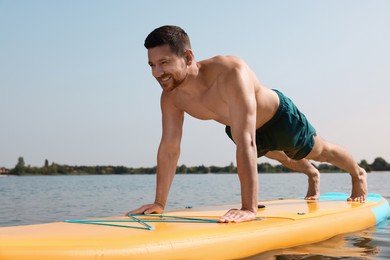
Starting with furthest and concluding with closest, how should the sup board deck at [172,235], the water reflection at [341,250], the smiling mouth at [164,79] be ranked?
the smiling mouth at [164,79] < the water reflection at [341,250] < the sup board deck at [172,235]

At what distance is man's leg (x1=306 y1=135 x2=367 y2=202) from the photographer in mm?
5445

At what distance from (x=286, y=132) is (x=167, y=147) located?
122cm

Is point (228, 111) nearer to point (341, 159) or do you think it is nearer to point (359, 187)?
point (341, 159)

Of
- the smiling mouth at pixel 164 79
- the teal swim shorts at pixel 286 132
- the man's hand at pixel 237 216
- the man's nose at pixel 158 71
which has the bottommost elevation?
the man's hand at pixel 237 216

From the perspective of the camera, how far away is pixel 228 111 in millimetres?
4316

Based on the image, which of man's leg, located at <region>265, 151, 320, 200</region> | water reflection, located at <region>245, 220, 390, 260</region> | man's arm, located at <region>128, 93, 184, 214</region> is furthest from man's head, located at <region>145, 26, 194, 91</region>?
man's leg, located at <region>265, 151, 320, 200</region>

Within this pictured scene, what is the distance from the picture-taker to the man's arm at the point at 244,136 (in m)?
3.72

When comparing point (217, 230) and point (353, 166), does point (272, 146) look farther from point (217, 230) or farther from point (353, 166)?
point (217, 230)

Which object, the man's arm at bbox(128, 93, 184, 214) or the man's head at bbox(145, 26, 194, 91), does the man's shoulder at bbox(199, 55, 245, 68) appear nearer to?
the man's head at bbox(145, 26, 194, 91)

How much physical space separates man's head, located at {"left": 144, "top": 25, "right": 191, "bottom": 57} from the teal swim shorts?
144 cm

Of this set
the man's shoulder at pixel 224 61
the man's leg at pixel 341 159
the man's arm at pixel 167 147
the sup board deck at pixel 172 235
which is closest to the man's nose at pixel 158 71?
the man's shoulder at pixel 224 61

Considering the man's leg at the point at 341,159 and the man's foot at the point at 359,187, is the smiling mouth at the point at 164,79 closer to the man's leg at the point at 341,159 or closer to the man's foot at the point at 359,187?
the man's leg at the point at 341,159

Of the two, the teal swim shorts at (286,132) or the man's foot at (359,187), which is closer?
the teal swim shorts at (286,132)

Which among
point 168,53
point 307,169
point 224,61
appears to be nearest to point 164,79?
point 168,53
